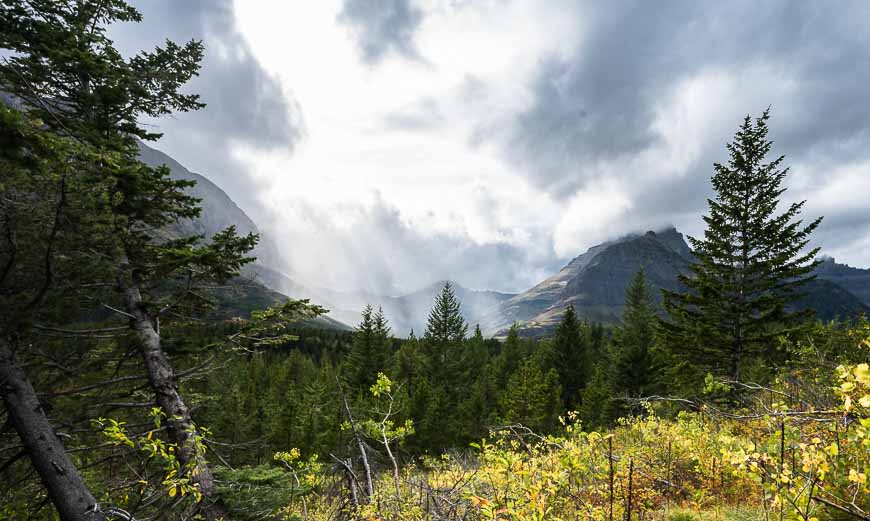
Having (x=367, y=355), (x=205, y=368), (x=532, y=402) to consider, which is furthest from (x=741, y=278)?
(x=367, y=355)

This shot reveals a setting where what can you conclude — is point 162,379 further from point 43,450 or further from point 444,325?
point 444,325

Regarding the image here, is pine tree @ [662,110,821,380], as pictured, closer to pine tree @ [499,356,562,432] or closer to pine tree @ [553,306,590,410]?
pine tree @ [499,356,562,432]

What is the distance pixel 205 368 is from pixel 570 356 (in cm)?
3196

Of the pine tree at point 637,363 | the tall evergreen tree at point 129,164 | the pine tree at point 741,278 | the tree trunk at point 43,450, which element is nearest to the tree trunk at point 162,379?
the tall evergreen tree at point 129,164

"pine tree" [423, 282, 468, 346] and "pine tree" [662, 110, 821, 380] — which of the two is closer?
"pine tree" [662, 110, 821, 380]

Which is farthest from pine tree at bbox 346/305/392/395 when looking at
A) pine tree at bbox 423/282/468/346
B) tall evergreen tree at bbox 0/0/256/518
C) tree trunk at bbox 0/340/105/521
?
tree trunk at bbox 0/340/105/521

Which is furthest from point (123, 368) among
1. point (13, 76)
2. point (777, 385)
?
point (777, 385)

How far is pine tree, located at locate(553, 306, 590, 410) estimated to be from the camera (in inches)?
1304

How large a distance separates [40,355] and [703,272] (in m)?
20.7

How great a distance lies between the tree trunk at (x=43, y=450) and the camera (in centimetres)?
520

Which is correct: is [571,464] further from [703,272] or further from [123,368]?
[703,272]

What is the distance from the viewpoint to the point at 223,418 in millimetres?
26984

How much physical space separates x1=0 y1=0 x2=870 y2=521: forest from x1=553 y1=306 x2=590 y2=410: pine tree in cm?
1783

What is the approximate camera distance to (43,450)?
5297mm
